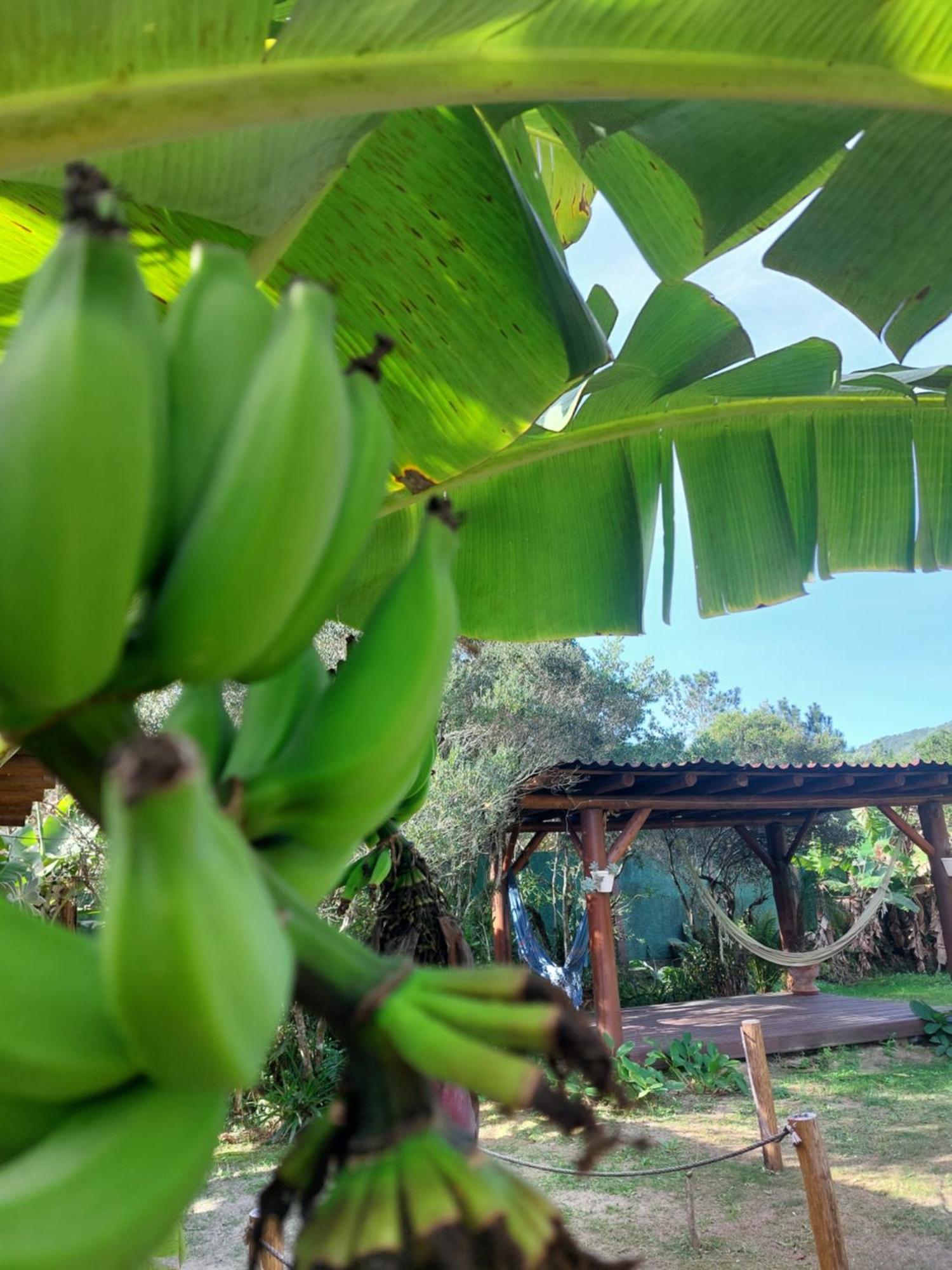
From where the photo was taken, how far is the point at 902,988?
35.9 feet

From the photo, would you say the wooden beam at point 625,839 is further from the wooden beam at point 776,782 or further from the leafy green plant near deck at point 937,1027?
the leafy green plant near deck at point 937,1027

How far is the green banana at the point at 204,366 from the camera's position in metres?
0.56

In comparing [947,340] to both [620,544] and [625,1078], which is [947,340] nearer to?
[620,544]

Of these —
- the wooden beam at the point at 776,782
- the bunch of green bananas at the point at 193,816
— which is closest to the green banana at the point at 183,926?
the bunch of green bananas at the point at 193,816

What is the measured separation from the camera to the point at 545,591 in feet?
6.95

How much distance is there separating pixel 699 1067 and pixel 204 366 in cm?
721

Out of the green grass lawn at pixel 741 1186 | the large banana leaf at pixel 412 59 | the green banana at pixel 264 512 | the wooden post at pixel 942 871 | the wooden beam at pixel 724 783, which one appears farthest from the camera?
the wooden post at pixel 942 871

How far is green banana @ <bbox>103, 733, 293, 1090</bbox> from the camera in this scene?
1.18 feet

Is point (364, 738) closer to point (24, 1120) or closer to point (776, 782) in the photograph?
point (24, 1120)

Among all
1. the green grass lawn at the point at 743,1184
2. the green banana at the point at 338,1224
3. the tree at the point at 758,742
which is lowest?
the green grass lawn at the point at 743,1184

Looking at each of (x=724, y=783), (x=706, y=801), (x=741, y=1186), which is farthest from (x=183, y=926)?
(x=706, y=801)

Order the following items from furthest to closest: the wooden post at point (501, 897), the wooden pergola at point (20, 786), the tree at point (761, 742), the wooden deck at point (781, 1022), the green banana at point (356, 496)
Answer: the tree at point (761, 742) → the wooden post at point (501, 897) → the wooden deck at point (781, 1022) → the wooden pergola at point (20, 786) → the green banana at point (356, 496)

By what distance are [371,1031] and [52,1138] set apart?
0.18 metres

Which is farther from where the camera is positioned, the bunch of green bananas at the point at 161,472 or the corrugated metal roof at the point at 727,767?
the corrugated metal roof at the point at 727,767
